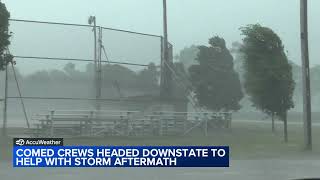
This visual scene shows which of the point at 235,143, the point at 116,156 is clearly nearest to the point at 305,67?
the point at 235,143

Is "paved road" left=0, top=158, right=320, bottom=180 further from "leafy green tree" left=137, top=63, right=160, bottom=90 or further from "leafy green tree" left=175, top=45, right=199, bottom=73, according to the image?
"leafy green tree" left=175, top=45, right=199, bottom=73

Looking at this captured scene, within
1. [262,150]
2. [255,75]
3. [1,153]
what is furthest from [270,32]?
[1,153]

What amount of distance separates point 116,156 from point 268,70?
12.4m

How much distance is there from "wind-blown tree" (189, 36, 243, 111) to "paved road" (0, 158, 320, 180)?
17672mm

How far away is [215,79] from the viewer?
107 ft

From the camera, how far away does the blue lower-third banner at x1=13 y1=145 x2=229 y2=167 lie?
38.0 feet

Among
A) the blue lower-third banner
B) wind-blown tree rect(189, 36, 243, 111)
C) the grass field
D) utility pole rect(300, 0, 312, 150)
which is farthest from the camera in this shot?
wind-blown tree rect(189, 36, 243, 111)

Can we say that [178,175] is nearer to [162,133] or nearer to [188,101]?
[162,133]

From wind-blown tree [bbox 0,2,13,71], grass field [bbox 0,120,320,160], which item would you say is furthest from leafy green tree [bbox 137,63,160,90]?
wind-blown tree [bbox 0,2,13,71]

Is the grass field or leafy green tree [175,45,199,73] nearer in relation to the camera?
the grass field

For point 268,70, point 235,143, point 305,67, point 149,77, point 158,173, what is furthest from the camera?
point 149,77

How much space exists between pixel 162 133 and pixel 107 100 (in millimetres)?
2589

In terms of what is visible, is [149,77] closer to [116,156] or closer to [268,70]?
[268,70]

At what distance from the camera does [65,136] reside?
22719 mm
